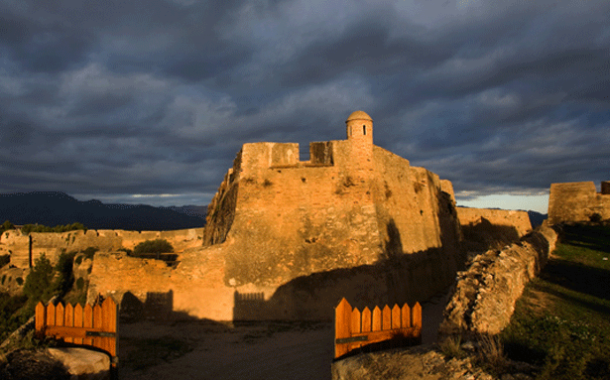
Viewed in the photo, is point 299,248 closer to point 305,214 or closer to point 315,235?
point 315,235

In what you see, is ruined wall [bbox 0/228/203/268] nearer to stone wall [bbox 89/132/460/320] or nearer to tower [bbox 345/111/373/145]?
stone wall [bbox 89/132/460/320]

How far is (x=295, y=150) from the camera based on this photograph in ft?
57.2

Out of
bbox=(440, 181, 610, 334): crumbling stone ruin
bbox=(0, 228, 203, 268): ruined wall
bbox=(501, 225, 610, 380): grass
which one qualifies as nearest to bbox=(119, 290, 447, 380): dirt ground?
bbox=(440, 181, 610, 334): crumbling stone ruin

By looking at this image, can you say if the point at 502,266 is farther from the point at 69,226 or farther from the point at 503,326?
the point at 69,226

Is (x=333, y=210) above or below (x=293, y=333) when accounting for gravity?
above

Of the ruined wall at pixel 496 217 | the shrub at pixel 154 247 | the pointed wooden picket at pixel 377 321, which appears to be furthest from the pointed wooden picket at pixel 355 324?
the ruined wall at pixel 496 217

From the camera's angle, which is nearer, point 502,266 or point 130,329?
point 502,266

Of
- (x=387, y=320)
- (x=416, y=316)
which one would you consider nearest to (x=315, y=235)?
(x=416, y=316)

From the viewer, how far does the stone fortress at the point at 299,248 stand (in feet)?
49.7

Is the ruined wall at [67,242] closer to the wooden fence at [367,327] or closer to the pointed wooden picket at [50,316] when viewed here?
the pointed wooden picket at [50,316]

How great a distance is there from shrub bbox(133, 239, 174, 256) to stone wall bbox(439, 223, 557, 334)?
2726cm

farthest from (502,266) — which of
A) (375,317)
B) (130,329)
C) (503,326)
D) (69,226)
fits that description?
(69,226)

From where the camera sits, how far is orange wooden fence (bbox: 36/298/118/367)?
22.1 feet

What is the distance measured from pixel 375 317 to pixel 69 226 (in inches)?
1300
